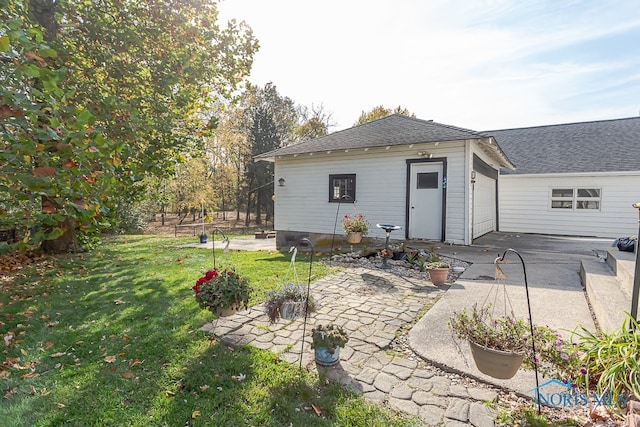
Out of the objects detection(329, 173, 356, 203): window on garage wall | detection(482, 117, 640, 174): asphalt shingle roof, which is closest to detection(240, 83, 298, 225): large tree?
detection(329, 173, 356, 203): window on garage wall

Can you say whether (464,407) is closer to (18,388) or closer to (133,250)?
(18,388)

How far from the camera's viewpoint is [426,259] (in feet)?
21.5

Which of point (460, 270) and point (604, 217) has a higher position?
point (604, 217)

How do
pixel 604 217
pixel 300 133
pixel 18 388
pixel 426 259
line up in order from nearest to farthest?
1. pixel 18 388
2. pixel 426 259
3. pixel 604 217
4. pixel 300 133

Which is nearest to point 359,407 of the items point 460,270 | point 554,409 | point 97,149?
point 554,409

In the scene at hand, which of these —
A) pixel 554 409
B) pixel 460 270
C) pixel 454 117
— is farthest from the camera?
pixel 454 117

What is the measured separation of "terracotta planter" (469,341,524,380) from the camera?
2076 mm

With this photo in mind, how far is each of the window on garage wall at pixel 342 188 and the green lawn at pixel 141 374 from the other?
17.6 feet

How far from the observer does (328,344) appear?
2654 millimetres

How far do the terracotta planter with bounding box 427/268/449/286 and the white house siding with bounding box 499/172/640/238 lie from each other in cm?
915

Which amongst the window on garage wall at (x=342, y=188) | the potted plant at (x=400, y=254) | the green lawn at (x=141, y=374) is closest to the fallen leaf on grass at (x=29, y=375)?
the green lawn at (x=141, y=374)

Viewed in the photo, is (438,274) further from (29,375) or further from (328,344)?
(29,375)

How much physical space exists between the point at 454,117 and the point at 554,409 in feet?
73.7

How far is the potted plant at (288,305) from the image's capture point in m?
2.99
